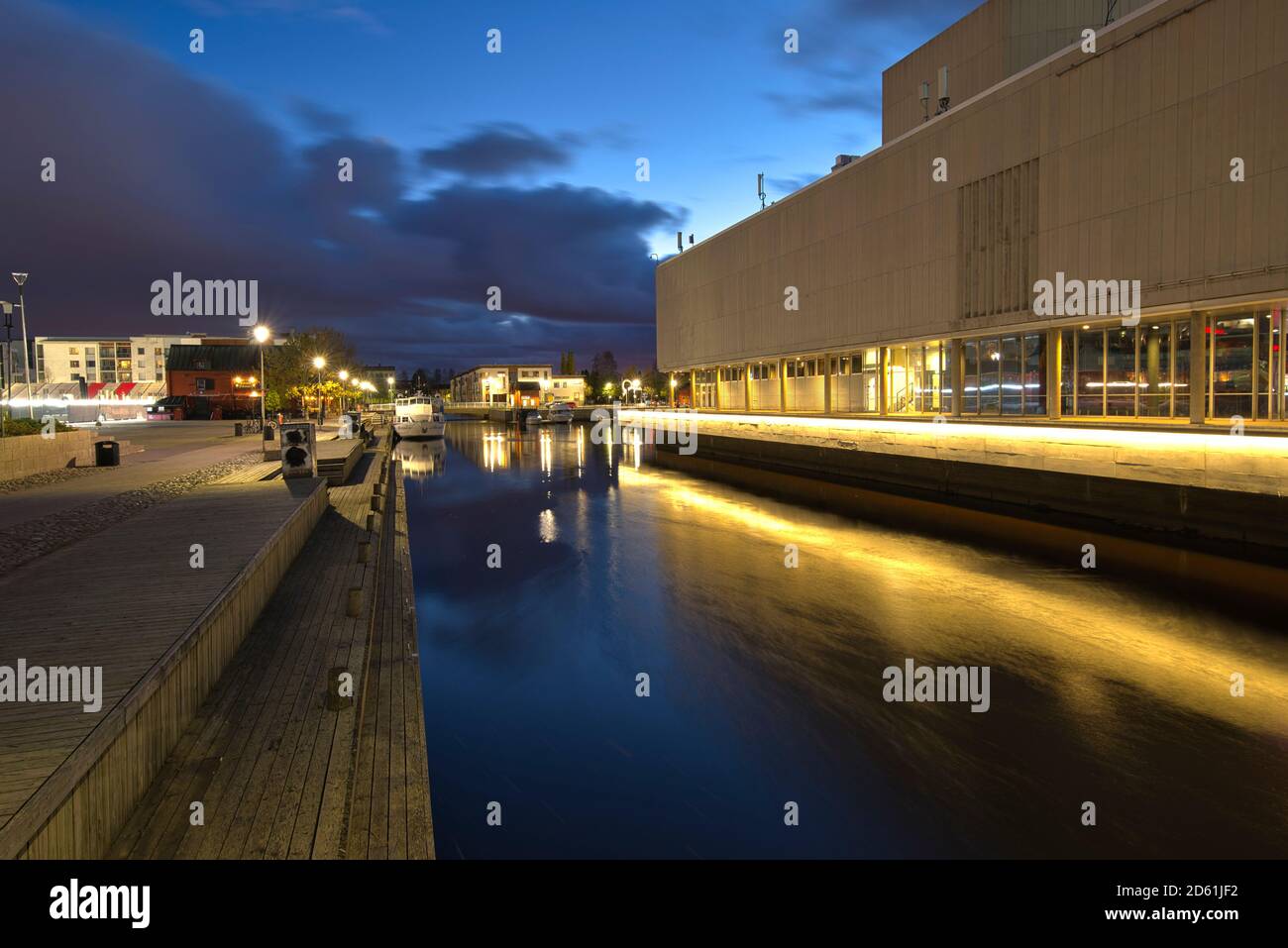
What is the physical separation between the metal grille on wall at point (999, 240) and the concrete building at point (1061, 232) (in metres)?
0.08

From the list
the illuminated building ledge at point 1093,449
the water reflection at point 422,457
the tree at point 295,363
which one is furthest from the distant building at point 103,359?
the illuminated building ledge at point 1093,449

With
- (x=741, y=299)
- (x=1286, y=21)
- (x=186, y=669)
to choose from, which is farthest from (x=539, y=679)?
(x=741, y=299)

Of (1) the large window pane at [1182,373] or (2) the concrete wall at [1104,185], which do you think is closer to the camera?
(2) the concrete wall at [1104,185]

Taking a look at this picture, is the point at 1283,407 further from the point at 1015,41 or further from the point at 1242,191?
the point at 1015,41

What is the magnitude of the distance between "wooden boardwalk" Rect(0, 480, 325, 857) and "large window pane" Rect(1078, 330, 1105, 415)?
24.2 metres

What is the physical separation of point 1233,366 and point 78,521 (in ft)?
90.4

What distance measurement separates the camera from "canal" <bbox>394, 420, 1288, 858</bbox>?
652 centimetres

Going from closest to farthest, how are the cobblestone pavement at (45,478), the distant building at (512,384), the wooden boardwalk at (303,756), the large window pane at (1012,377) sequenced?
the wooden boardwalk at (303,756), the cobblestone pavement at (45,478), the large window pane at (1012,377), the distant building at (512,384)

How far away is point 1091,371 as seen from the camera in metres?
24.9

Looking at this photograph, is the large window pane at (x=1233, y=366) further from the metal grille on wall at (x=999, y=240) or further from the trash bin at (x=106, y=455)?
the trash bin at (x=106, y=455)

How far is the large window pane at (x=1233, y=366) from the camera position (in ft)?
65.9

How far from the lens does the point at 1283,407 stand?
19.4 meters

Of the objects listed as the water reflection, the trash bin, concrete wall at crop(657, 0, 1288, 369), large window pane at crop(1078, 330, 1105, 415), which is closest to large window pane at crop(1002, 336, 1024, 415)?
concrete wall at crop(657, 0, 1288, 369)

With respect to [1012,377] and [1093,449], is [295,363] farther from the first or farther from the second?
[1093,449]
